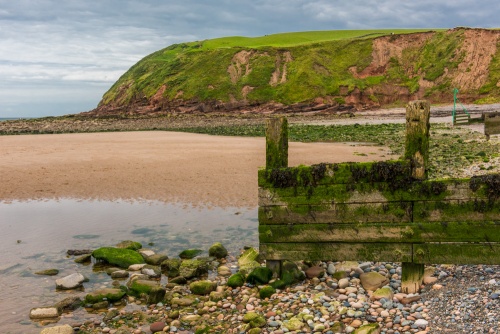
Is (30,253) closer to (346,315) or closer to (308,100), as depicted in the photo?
(346,315)

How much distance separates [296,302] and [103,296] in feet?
12.7

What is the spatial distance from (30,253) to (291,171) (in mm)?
7866

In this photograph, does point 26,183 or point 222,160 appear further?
point 222,160

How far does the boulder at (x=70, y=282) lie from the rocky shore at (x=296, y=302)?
0.26 ft

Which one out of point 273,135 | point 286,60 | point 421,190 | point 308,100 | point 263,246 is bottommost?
point 263,246

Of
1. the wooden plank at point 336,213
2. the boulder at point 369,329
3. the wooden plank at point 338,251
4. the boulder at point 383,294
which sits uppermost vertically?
the wooden plank at point 336,213

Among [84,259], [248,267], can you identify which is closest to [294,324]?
[248,267]

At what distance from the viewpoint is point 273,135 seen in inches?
334

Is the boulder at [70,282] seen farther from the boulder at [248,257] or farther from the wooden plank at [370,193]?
the wooden plank at [370,193]

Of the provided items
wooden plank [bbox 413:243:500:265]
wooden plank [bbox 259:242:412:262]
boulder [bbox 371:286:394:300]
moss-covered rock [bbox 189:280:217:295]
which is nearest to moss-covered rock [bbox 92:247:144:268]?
moss-covered rock [bbox 189:280:217:295]

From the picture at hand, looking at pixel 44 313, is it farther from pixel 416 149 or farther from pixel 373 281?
pixel 416 149

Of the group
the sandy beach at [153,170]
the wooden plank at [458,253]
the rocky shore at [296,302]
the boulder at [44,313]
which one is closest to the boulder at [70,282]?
the rocky shore at [296,302]

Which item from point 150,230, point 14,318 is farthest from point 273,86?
point 14,318

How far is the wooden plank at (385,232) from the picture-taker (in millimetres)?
7336
